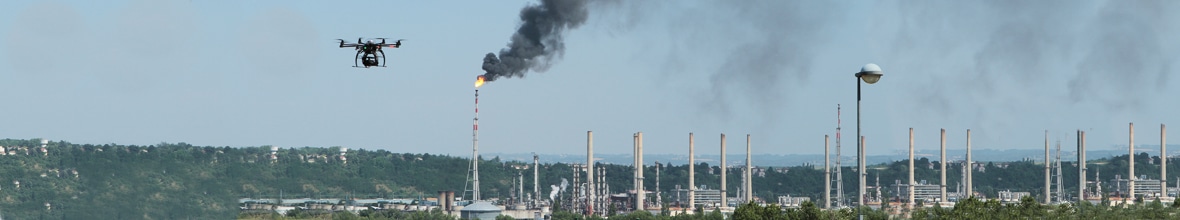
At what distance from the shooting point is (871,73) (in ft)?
166

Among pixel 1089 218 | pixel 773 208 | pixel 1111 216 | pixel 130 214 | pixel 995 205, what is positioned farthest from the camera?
pixel 130 214

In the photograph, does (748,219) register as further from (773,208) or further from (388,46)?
(388,46)

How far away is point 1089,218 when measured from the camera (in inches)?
4914

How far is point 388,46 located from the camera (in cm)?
8025

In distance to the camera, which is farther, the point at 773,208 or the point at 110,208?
the point at 110,208

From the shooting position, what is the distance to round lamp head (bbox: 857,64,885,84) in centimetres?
5066

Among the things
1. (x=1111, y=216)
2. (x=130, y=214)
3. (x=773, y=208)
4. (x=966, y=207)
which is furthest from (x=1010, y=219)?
(x=130, y=214)

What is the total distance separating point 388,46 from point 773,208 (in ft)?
95.6

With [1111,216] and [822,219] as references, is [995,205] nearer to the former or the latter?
[822,219]

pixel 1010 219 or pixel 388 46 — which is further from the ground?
pixel 388 46

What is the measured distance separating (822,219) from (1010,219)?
1452 centimetres

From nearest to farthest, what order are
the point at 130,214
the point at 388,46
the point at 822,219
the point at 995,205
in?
1. the point at 388,46
2. the point at 822,219
3. the point at 995,205
4. the point at 130,214

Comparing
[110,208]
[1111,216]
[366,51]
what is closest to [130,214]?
[110,208]

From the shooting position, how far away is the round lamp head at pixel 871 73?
1994 inches
